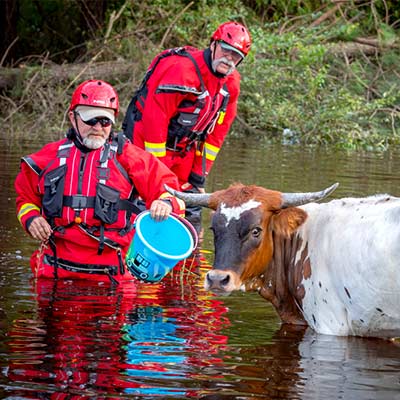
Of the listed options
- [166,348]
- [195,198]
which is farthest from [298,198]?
[166,348]

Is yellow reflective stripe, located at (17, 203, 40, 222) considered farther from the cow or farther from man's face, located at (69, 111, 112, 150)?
the cow

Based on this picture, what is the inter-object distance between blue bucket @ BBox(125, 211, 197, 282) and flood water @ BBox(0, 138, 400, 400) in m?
0.35

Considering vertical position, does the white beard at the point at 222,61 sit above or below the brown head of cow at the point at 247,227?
above

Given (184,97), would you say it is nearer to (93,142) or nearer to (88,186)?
(93,142)

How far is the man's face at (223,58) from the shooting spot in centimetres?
1067

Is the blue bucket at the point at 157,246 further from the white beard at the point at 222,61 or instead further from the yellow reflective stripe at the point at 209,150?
the yellow reflective stripe at the point at 209,150

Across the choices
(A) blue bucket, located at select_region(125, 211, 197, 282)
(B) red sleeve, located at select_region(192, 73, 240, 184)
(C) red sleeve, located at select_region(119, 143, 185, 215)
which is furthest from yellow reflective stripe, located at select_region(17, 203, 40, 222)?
(B) red sleeve, located at select_region(192, 73, 240, 184)

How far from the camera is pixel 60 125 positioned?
21.8m

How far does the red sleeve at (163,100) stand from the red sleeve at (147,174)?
6.05 ft

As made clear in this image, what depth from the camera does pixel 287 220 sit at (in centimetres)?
755

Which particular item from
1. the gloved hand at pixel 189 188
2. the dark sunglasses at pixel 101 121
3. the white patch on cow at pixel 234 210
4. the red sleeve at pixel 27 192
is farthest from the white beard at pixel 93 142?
the gloved hand at pixel 189 188

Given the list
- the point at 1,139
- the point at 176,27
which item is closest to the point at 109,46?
the point at 176,27

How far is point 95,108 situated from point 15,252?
254cm

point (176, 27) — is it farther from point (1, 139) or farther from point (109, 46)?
point (1, 139)
